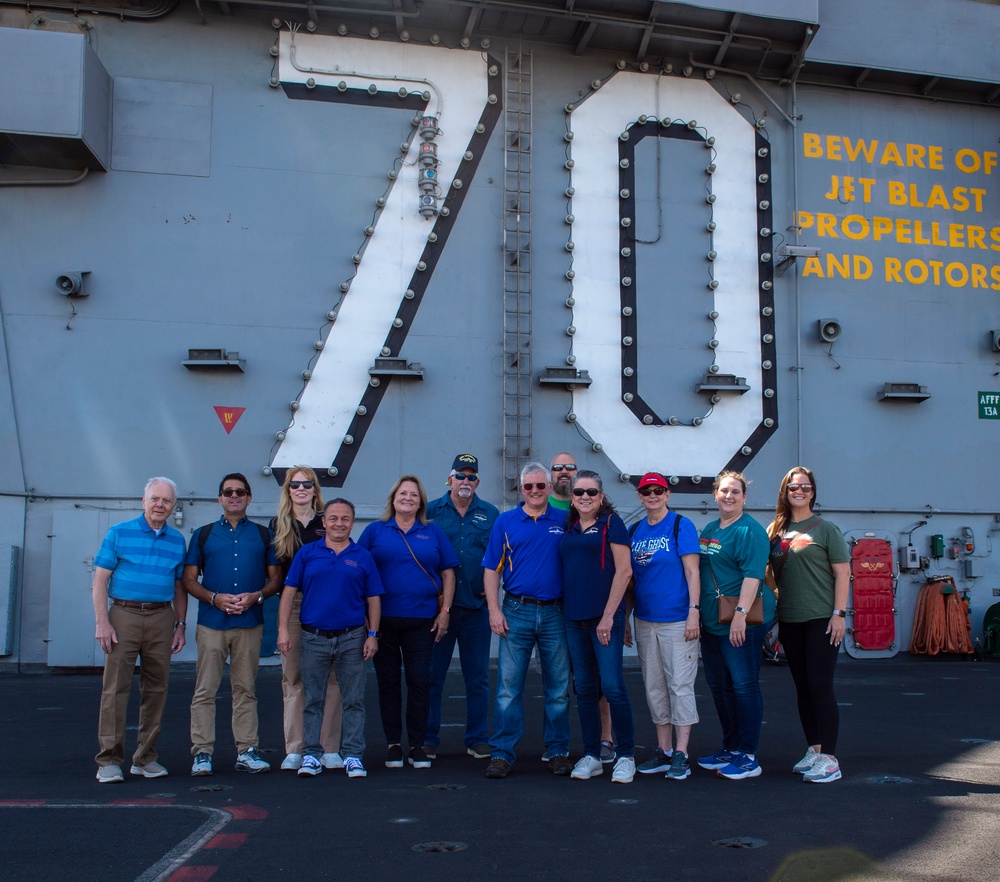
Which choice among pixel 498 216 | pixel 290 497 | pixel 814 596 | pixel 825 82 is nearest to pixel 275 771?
pixel 290 497

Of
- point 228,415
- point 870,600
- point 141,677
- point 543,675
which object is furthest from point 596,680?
point 870,600

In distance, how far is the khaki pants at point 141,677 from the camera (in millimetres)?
5555

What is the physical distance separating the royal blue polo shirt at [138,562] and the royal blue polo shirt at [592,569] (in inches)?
92.8

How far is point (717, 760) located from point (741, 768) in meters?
0.29

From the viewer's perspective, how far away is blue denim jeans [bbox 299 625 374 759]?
5.80 meters

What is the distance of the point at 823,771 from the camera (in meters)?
5.46

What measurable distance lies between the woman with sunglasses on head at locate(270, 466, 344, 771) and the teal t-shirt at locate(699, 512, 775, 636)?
2.29m

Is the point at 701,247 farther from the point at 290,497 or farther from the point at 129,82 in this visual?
the point at 290,497

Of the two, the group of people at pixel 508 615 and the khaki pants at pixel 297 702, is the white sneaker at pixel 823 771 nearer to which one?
the group of people at pixel 508 615

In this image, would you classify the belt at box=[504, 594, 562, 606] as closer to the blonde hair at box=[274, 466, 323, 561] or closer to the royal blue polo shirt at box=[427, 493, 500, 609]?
the royal blue polo shirt at box=[427, 493, 500, 609]

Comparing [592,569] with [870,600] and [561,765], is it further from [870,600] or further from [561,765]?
[870,600]

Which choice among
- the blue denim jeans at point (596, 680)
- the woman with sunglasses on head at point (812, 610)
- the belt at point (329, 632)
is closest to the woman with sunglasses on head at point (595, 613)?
the blue denim jeans at point (596, 680)

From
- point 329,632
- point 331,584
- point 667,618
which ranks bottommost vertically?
point 329,632

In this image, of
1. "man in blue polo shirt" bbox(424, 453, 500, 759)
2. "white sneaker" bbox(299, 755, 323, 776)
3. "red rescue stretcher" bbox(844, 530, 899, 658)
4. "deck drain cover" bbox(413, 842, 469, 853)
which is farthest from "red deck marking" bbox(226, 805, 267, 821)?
"red rescue stretcher" bbox(844, 530, 899, 658)
